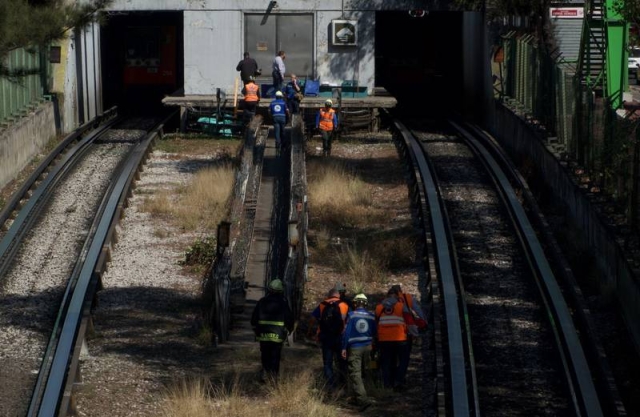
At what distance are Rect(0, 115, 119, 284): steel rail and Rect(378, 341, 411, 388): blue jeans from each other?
7.16 m

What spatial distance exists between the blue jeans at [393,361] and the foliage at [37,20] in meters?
7.89

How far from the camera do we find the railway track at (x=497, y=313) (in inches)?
558

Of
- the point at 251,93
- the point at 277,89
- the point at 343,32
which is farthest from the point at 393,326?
the point at 343,32

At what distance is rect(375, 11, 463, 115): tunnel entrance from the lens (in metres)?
41.2

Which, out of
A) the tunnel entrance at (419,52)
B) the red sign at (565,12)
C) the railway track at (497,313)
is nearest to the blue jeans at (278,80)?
the railway track at (497,313)

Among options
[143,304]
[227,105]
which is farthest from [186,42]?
[143,304]

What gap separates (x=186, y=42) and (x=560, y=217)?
587 inches

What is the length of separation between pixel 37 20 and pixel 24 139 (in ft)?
28.6

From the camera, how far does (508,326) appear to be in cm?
1691

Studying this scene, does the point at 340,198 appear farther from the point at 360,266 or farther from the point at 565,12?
the point at 565,12

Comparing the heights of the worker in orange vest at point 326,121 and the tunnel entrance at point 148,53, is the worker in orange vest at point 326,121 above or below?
below

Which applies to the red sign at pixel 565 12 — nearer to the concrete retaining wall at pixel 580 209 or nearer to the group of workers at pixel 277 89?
the concrete retaining wall at pixel 580 209

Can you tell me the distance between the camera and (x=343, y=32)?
34500mm

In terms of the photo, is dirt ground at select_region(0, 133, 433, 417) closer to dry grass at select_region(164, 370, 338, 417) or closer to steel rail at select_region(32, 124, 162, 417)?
dry grass at select_region(164, 370, 338, 417)
